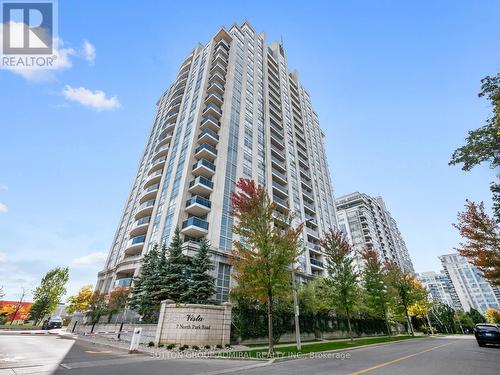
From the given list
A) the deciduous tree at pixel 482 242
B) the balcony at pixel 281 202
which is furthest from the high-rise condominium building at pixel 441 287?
the deciduous tree at pixel 482 242

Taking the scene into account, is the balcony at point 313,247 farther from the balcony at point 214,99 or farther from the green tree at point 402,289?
the balcony at point 214,99

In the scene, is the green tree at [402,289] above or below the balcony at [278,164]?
below

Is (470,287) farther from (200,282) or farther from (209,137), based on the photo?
(200,282)

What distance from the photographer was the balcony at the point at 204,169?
111ft

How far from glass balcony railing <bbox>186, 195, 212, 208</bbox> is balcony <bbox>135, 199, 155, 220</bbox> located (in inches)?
323

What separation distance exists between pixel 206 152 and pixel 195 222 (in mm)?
11116

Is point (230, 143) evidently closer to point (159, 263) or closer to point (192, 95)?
point (192, 95)

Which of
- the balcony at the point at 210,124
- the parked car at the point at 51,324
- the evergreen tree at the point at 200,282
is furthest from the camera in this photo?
the parked car at the point at 51,324

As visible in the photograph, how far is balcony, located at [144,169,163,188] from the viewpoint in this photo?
39534 millimetres

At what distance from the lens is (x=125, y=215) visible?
1841 inches

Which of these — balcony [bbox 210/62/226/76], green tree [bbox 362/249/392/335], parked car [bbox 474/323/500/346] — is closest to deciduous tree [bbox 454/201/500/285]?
parked car [bbox 474/323/500/346]

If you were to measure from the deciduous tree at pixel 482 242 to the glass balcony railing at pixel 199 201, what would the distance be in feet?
87.1

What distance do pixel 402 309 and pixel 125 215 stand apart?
49.4 metres

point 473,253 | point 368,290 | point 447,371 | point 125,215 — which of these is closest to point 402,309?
point 368,290
